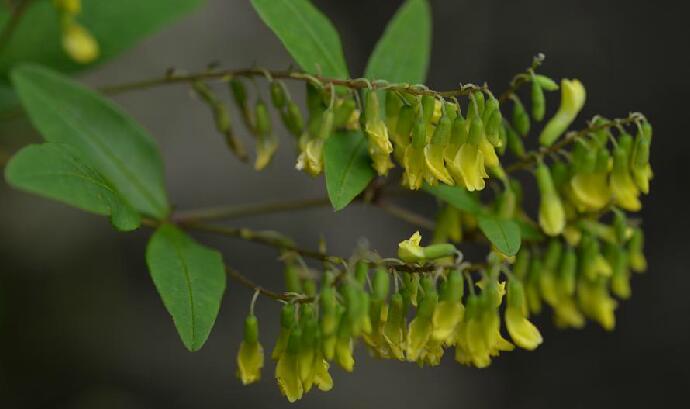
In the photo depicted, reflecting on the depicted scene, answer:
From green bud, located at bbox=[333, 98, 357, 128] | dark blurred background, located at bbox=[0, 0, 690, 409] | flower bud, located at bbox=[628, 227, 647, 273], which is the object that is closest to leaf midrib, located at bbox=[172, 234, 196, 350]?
green bud, located at bbox=[333, 98, 357, 128]

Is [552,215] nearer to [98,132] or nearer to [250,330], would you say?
[250,330]

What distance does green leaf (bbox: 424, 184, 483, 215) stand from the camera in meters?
1.61

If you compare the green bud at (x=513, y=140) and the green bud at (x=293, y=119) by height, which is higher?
the green bud at (x=293, y=119)

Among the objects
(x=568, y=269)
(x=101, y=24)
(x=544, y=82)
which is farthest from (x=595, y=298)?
(x=101, y=24)

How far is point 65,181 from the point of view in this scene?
4.28ft

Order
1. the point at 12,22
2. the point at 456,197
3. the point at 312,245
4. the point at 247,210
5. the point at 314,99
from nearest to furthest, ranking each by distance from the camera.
Answer: the point at 314,99, the point at 456,197, the point at 12,22, the point at 247,210, the point at 312,245

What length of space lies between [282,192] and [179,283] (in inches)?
55.2

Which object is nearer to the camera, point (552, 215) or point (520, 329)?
point (520, 329)

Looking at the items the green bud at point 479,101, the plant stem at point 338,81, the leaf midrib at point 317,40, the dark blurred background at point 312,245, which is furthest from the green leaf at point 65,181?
the dark blurred background at point 312,245

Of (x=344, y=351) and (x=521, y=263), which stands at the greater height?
(x=344, y=351)

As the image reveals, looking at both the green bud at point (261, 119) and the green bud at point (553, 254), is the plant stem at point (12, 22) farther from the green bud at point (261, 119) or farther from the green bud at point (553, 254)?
the green bud at point (553, 254)

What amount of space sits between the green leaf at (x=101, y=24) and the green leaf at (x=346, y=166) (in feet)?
1.79

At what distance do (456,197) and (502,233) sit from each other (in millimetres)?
159

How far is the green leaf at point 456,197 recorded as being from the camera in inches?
63.4
